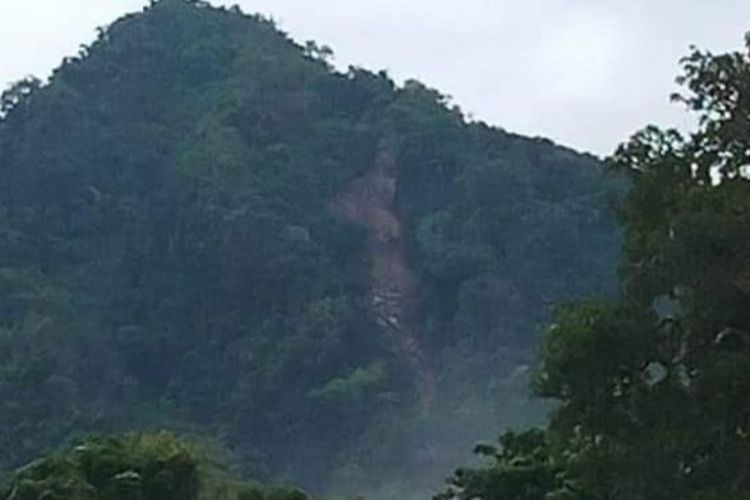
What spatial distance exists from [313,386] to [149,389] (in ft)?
22.0

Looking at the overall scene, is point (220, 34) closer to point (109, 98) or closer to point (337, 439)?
point (109, 98)

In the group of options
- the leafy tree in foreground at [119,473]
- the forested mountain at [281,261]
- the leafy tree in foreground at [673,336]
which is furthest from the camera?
the forested mountain at [281,261]

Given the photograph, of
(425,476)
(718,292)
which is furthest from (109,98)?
(718,292)

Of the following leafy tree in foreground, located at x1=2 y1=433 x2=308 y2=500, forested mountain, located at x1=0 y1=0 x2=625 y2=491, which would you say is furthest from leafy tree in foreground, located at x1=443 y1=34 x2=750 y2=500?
forested mountain, located at x1=0 y1=0 x2=625 y2=491

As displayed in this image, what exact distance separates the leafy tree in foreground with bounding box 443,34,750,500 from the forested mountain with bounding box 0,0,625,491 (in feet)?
133

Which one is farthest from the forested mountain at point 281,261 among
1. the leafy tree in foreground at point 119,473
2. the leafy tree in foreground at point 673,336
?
the leafy tree in foreground at point 673,336

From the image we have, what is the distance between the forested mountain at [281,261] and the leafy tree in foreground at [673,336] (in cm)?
4042

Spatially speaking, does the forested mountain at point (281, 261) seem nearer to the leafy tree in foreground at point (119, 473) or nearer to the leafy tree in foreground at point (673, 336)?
the leafy tree in foreground at point (119, 473)

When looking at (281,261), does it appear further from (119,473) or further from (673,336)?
(673,336)

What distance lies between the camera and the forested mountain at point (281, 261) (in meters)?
65.3

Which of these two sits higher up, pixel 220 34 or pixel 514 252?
pixel 220 34

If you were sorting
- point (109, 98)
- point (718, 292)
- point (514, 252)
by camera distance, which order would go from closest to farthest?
point (718, 292) → point (514, 252) → point (109, 98)

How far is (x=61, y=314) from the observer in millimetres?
70812

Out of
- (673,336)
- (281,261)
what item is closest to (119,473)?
(673,336)
